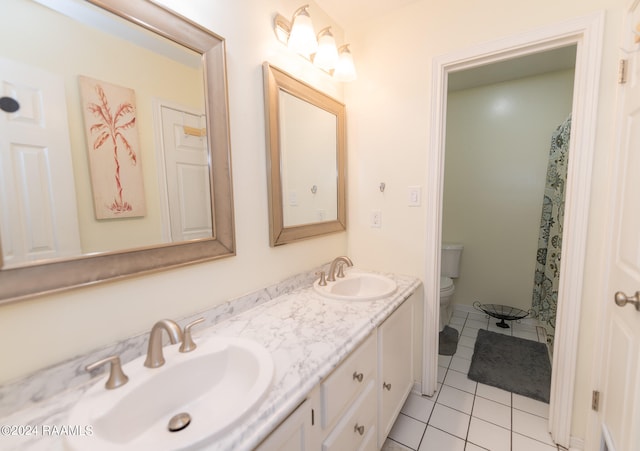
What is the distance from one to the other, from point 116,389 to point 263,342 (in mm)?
396

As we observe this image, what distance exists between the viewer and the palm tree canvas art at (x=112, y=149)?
0.77 metres

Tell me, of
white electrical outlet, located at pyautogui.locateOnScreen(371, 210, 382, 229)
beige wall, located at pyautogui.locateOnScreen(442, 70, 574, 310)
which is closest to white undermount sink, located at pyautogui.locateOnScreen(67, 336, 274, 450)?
white electrical outlet, located at pyautogui.locateOnScreen(371, 210, 382, 229)

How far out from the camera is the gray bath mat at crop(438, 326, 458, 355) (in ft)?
7.13

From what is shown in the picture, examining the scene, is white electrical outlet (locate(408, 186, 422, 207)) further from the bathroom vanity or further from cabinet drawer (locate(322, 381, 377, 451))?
cabinet drawer (locate(322, 381, 377, 451))

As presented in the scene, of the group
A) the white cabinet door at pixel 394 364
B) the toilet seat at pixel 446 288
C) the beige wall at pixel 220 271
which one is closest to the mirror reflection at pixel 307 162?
the beige wall at pixel 220 271

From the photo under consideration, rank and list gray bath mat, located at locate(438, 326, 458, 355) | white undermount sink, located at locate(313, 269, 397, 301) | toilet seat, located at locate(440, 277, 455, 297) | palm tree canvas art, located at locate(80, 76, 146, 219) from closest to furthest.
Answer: palm tree canvas art, located at locate(80, 76, 146, 219), white undermount sink, located at locate(313, 269, 397, 301), gray bath mat, located at locate(438, 326, 458, 355), toilet seat, located at locate(440, 277, 455, 297)

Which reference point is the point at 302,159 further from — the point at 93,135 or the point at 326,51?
the point at 93,135

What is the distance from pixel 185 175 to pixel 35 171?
1.24 ft

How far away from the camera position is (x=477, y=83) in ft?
8.19

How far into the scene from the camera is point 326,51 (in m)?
1.45

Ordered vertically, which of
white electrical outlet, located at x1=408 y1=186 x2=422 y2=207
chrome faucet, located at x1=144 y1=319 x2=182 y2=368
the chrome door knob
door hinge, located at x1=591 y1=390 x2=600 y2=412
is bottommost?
door hinge, located at x1=591 y1=390 x2=600 y2=412

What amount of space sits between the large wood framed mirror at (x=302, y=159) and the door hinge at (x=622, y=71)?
4.16ft

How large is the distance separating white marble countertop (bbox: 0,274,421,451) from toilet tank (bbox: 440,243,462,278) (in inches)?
55.7

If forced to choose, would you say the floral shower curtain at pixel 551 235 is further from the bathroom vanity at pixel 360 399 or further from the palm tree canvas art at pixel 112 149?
the palm tree canvas art at pixel 112 149
